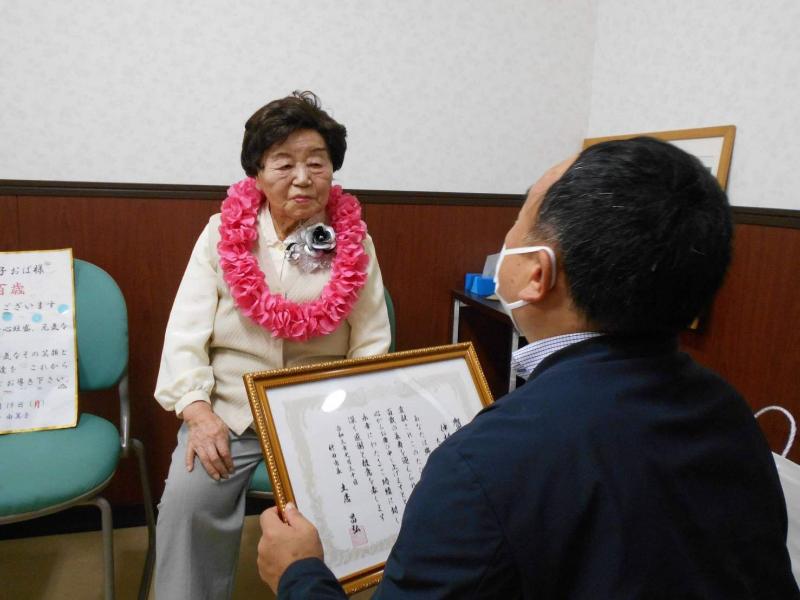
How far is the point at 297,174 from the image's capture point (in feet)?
4.68

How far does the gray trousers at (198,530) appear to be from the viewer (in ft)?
4.21

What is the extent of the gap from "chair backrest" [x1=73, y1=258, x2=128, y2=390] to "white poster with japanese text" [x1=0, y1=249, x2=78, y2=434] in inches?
2.1

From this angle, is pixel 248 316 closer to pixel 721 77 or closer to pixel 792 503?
pixel 792 503

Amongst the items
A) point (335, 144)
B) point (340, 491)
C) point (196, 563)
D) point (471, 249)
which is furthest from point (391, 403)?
point (471, 249)

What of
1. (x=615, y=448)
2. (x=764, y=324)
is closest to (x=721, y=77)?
(x=764, y=324)

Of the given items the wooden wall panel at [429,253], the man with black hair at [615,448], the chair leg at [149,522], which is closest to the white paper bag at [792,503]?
the man with black hair at [615,448]

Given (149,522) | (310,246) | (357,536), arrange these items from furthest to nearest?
(149,522), (310,246), (357,536)

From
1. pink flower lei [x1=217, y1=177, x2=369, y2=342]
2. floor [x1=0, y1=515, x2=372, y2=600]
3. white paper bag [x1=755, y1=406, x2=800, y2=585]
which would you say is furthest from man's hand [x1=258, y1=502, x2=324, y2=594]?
floor [x1=0, y1=515, x2=372, y2=600]

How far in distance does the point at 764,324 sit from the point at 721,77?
745mm

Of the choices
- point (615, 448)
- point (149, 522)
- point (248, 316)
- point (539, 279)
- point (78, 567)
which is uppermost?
point (539, 279)

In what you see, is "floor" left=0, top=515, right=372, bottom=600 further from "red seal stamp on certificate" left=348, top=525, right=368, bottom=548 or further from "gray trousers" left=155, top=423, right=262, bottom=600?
"red seal stamp on certificate" left=348, top=525, right=368, bottom=548

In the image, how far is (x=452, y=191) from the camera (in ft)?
7.11

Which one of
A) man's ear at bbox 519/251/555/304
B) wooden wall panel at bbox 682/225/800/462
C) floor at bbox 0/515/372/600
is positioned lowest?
floor at bbox 0/515/372/600

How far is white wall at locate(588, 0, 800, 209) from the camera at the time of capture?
1532 millimetres
